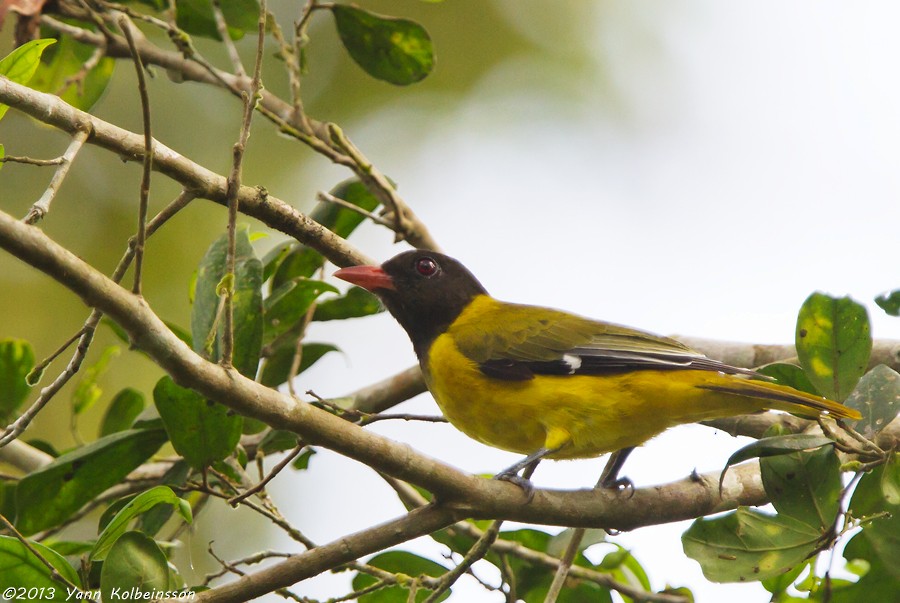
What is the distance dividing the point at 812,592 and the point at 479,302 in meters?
1.89

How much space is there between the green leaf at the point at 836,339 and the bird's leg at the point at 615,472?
0.75 metres

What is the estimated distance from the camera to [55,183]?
205cm

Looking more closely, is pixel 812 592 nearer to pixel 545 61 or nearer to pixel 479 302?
pixel 479 302

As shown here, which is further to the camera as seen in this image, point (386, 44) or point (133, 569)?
point (386, 44)

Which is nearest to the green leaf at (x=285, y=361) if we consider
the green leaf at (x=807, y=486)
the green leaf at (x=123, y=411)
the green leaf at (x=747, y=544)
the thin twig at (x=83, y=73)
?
the green leaf at (x=123, y=411)

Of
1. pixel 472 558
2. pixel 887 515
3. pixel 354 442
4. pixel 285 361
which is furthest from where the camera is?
pixel 285 361

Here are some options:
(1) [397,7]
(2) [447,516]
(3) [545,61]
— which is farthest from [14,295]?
(2) [447,516]

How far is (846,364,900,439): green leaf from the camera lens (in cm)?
268

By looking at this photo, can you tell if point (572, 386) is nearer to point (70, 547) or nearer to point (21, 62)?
point (70, 547)

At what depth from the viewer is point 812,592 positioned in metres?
→ 2.84

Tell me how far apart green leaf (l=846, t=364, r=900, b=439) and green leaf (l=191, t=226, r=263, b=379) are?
177cm

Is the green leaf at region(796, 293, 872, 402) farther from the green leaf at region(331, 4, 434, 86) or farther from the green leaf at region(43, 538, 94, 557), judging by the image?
the green leaf at region(43, 538, 94, 557)

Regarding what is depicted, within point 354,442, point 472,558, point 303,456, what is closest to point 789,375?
point 472,558

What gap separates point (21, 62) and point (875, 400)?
2.50 m
